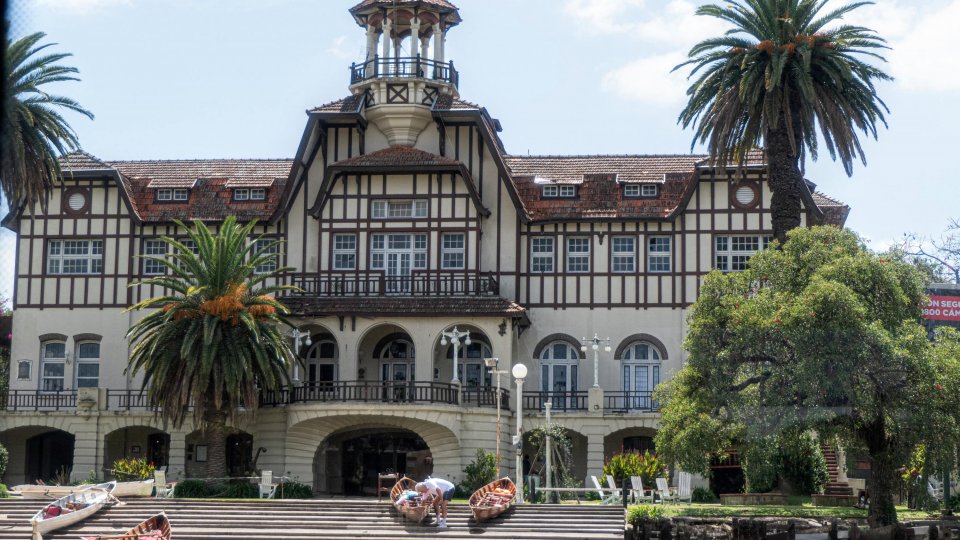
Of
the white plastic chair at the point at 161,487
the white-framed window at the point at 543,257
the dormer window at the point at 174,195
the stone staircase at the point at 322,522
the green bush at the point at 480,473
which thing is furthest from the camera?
the dormer window at the point at 174,195

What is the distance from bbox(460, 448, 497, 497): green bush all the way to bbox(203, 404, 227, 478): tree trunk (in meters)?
8.09

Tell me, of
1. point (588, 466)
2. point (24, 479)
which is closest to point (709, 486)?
point (588, 466)

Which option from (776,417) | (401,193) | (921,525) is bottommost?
(921,525)

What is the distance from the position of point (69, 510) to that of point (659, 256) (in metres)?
24.5

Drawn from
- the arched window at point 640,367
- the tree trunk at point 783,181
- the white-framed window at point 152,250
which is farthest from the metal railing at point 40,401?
the tree trunk at point 783,181

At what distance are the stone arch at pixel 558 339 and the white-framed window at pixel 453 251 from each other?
422 centimetres

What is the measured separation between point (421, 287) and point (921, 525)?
21.3 m

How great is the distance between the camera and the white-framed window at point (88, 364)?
160 feet

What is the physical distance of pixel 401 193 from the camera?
47719 mm

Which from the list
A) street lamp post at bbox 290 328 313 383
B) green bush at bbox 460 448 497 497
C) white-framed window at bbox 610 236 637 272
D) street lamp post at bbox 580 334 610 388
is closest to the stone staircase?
green bush at bbox 460 448 497 497

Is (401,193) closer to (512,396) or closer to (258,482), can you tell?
(512,396)

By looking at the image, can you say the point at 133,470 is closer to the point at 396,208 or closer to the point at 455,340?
the point at 455,340

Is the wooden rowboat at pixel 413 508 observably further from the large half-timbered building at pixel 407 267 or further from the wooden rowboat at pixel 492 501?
the large half-timbered building at pixel 407 267

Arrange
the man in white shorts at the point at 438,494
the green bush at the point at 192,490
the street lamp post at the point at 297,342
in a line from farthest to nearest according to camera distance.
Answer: the street lamp post at the point at 297,342, the green bush at the point at 192,490, the man in white shorts at the point at 438,494
